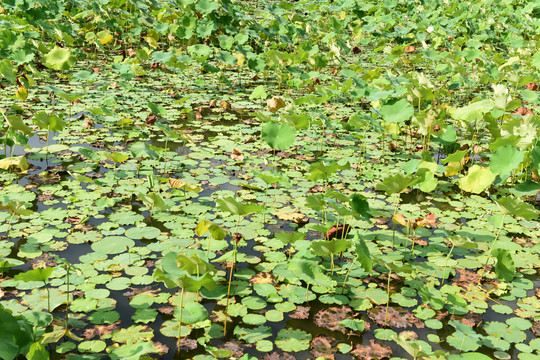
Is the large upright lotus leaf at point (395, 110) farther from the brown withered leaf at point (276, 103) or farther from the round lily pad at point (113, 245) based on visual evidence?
the round lily pad at point (113, 245)

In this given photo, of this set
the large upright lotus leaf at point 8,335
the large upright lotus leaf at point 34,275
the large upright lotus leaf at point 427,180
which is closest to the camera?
the large upright lotus leaf at point 8,335

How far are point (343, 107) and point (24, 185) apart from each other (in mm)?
3294

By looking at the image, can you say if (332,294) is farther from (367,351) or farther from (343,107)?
(343,107)

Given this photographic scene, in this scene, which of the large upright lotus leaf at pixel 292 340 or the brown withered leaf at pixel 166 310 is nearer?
the large upright lotus leaf at pixel 292 340

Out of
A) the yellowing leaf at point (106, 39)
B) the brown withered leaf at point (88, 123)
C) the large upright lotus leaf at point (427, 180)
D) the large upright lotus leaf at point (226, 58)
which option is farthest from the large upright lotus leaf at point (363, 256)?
the yellowing leaf at point (106, 39)

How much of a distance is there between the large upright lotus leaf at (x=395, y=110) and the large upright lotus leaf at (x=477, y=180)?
607 millimetres

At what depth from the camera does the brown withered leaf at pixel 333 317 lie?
225 centimetres

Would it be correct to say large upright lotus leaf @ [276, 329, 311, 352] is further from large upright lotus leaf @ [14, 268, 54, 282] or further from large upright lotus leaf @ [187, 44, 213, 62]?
large upright lotus leaf @ [187, 44, 213, 62]

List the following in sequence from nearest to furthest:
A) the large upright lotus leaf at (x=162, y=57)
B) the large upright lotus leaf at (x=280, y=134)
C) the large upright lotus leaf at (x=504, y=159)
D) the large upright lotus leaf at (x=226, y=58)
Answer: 1. the large upright lotus leaf at (x=504, y=159)
2. the large upright lotus leaf at (x=280, y=134)
3. the large upright lotus leaf at (x=162, y=57)
4. the large upright lotus leaf at (x=226, y=58)

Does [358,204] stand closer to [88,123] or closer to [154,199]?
[154,199]

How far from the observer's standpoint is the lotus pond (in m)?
2.15

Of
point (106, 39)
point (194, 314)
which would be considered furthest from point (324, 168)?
point (106, 39)

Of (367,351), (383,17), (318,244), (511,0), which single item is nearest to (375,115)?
(318,244)

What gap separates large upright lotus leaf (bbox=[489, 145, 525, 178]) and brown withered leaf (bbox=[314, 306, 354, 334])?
4.64ft
